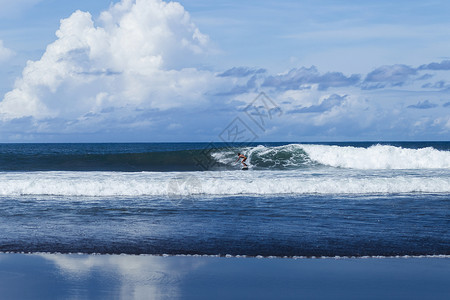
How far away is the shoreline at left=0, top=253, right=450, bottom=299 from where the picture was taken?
21.4 feet

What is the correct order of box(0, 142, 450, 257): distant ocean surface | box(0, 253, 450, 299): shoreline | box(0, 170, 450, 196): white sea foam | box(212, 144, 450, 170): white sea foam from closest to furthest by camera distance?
box(0, 253, 450, 299): shoreline, box(0, 142, 450, 257): distant ocean surface, box(0, 170, 450, 196): white sea foam, box(212, 144, 450, 170): white sea foam

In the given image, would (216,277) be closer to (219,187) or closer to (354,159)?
(219,187)

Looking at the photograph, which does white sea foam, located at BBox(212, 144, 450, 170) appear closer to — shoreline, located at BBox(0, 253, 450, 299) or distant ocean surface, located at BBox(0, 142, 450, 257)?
distant ocean surface, located at BBox(0, 142, 450, 257)

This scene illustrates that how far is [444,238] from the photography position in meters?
9.66

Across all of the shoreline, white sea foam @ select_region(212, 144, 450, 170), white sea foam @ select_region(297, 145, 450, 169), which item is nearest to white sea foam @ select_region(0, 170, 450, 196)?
the shoreline

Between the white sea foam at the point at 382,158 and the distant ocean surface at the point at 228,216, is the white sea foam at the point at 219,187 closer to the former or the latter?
the distant ocean surface at the point at 228,216

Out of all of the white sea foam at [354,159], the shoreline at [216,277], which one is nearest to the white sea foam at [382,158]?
the white sea foam at [354,159]

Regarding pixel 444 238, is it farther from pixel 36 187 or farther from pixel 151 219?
pixel 36 187

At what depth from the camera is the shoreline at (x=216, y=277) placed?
652cm

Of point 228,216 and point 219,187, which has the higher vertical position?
point 219,187

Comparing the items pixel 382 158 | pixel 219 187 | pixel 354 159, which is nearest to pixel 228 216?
pixel 219 187

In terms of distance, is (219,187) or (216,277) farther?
(219,187)

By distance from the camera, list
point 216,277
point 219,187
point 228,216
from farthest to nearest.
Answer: point 219,187
point 228,216
point 216,277

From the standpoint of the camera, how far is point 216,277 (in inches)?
284
